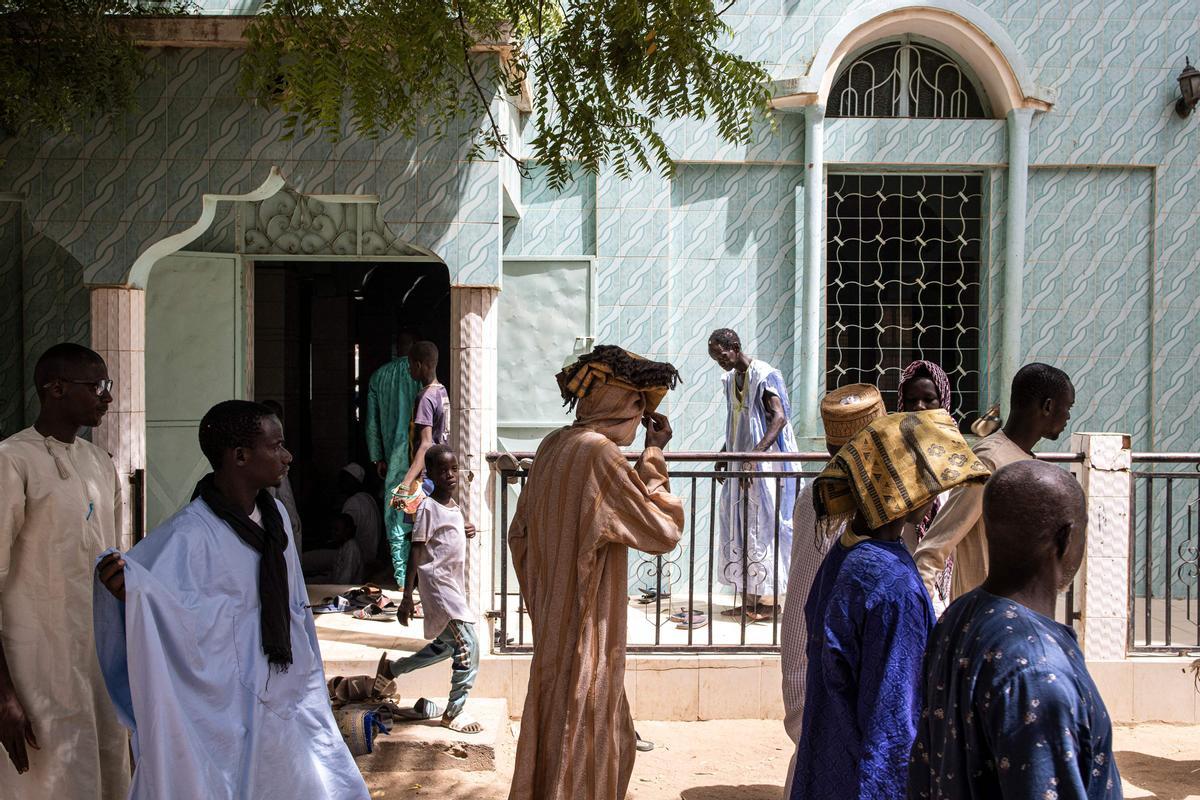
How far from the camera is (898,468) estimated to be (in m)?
2.72

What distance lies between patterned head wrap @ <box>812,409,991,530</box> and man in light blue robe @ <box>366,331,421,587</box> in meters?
5.57

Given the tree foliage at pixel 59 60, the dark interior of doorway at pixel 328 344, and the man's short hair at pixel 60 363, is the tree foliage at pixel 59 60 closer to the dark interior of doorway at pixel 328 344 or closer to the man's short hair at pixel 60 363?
the man's short hair at pixel 60 363

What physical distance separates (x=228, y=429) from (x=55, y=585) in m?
1.01

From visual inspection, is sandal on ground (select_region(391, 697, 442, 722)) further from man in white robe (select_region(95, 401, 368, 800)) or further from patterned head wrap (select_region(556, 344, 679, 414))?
patterned head wrap (select_region(556, 344, 679, 414))

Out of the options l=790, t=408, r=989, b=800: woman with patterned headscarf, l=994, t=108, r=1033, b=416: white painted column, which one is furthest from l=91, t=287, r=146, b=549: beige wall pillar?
l=994, t=108, r=1033, b=416: white painted column

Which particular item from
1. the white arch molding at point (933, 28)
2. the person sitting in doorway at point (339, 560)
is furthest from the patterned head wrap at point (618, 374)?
the person sitting in doorway at point (339, 560)

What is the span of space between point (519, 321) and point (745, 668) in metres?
3.47

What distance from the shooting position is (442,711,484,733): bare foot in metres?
5.77

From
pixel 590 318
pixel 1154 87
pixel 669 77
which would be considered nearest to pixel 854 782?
pixel 669 77

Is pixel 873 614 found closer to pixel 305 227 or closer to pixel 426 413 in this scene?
pixel 426 413

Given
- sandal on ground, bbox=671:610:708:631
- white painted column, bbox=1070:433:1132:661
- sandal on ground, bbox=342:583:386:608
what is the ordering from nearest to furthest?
white painted column, bbox=1070:433:1132:661, sandal on ground, bbox=671:610:708:631, sandal on ground, bbox=342:583:386:608

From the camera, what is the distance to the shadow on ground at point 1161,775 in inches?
217

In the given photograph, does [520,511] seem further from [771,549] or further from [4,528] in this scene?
[771,549]

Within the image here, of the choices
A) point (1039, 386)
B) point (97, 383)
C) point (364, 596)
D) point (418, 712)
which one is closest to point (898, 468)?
point (1039, 386)
